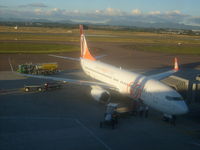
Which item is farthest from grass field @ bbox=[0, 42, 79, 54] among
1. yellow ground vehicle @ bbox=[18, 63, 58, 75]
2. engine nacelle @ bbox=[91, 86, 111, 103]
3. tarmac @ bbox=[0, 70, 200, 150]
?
engine nacelle @ bbox=[91, 86, 111, 103]

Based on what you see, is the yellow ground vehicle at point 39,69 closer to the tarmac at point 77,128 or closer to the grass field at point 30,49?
the tarmac at point 77,128

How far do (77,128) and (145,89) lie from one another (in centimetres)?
753

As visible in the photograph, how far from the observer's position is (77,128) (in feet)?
68.5

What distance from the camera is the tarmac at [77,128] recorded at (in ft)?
59.1

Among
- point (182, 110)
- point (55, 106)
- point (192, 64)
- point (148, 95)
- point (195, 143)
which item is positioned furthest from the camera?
point (192, 64)

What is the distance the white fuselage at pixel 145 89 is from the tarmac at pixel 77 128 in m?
1.74

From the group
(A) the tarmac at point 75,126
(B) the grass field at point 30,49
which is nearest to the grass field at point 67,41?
(B) the grass field at point 30,49

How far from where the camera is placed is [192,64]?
58.2 metres

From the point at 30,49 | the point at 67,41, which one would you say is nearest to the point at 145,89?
the point at 30,49

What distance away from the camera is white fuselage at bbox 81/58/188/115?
2139 cm

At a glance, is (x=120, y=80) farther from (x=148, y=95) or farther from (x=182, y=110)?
(x=182, y=110)

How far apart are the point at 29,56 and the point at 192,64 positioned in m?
37.8

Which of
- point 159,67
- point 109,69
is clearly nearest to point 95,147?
point 109,69

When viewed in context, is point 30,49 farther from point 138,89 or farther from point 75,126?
point 75,126
